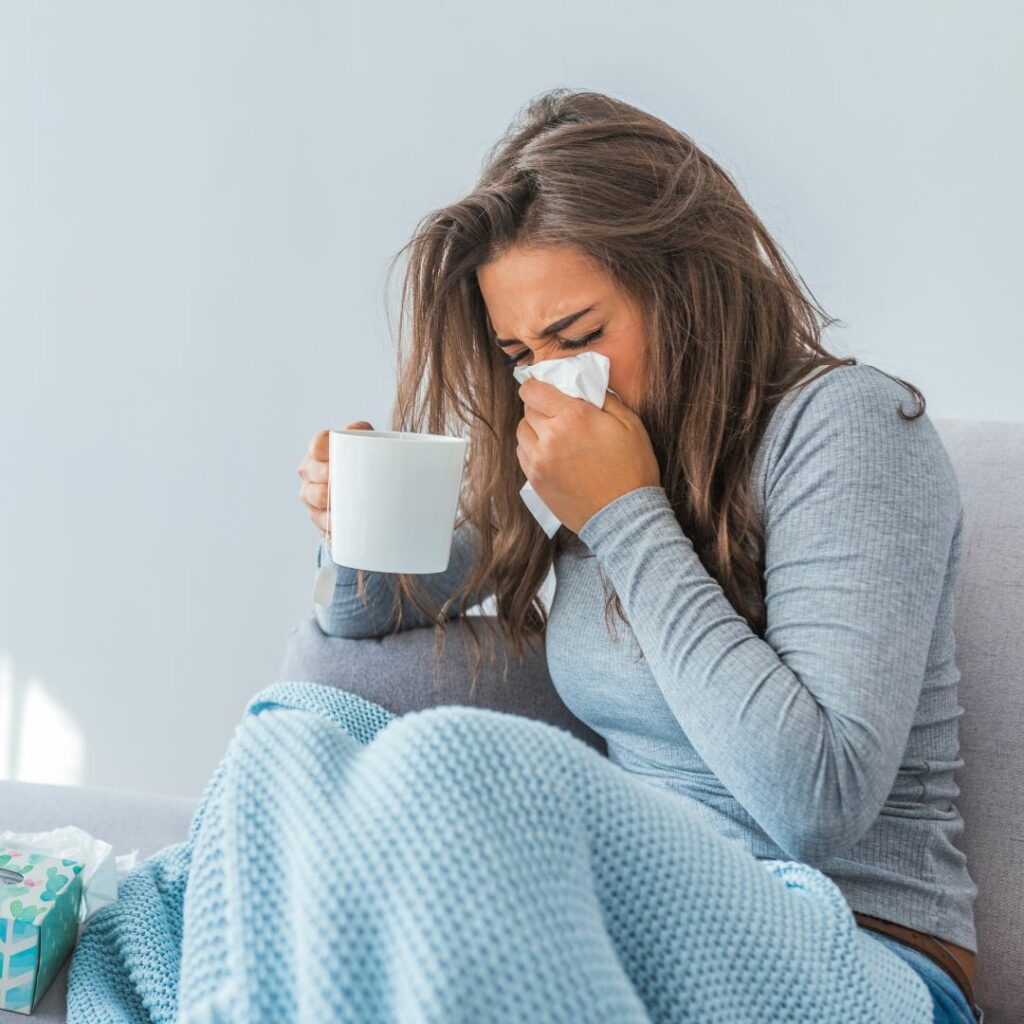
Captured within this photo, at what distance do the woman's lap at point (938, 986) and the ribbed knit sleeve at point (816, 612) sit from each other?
0.10m

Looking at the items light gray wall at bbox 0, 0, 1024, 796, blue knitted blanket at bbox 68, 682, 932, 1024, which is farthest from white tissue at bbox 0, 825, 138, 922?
light gray wall at bbox 0, 0, 1024, 796

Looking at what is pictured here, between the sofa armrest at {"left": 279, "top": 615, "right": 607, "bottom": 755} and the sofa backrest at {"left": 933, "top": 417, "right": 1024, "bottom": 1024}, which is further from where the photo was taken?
the sofa armrest at {"left": 279, "top": 615, "right": 607, "bottom": 755}

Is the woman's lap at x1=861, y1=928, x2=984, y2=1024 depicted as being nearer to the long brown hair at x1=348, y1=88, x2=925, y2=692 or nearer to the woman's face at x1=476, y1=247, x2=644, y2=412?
the long brown hair at x1=348, y1=88, x2=925, y2=692

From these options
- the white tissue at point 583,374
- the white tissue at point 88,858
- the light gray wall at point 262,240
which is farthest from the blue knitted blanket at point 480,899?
the light gray wall at point 262,240

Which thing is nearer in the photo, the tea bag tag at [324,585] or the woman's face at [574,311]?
the woman's face at [574,311]

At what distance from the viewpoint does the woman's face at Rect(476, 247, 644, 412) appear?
0.91 meters

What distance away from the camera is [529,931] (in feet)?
1.51

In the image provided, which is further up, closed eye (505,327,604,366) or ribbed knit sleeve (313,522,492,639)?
closed eye (505,327,604,366)

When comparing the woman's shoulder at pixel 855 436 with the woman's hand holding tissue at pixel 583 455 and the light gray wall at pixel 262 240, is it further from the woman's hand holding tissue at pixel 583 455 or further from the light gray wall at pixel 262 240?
the light gray wall at pixel 262 240

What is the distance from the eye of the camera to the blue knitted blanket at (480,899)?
0.46 m

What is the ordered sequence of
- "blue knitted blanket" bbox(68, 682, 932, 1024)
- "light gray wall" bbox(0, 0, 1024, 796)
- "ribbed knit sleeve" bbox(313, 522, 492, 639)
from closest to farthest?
"blue knitted blanket" bbox(68, 682, 932, 1024) < "ribbed knit sleeve" bbox(313, 522, 492, 639) < "light gray wall" bbox(0, 0, 1024, 796)

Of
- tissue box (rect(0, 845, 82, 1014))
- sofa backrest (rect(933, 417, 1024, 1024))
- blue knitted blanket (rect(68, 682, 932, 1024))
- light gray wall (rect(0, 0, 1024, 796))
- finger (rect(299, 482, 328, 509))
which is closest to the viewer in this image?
blue knitted blanket (rect(68, 682, 932, 1024))

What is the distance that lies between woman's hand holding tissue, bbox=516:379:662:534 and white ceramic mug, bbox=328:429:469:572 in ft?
0.24

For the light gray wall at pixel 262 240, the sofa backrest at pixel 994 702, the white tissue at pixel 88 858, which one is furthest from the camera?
the light gray wall at pixel 262 240
